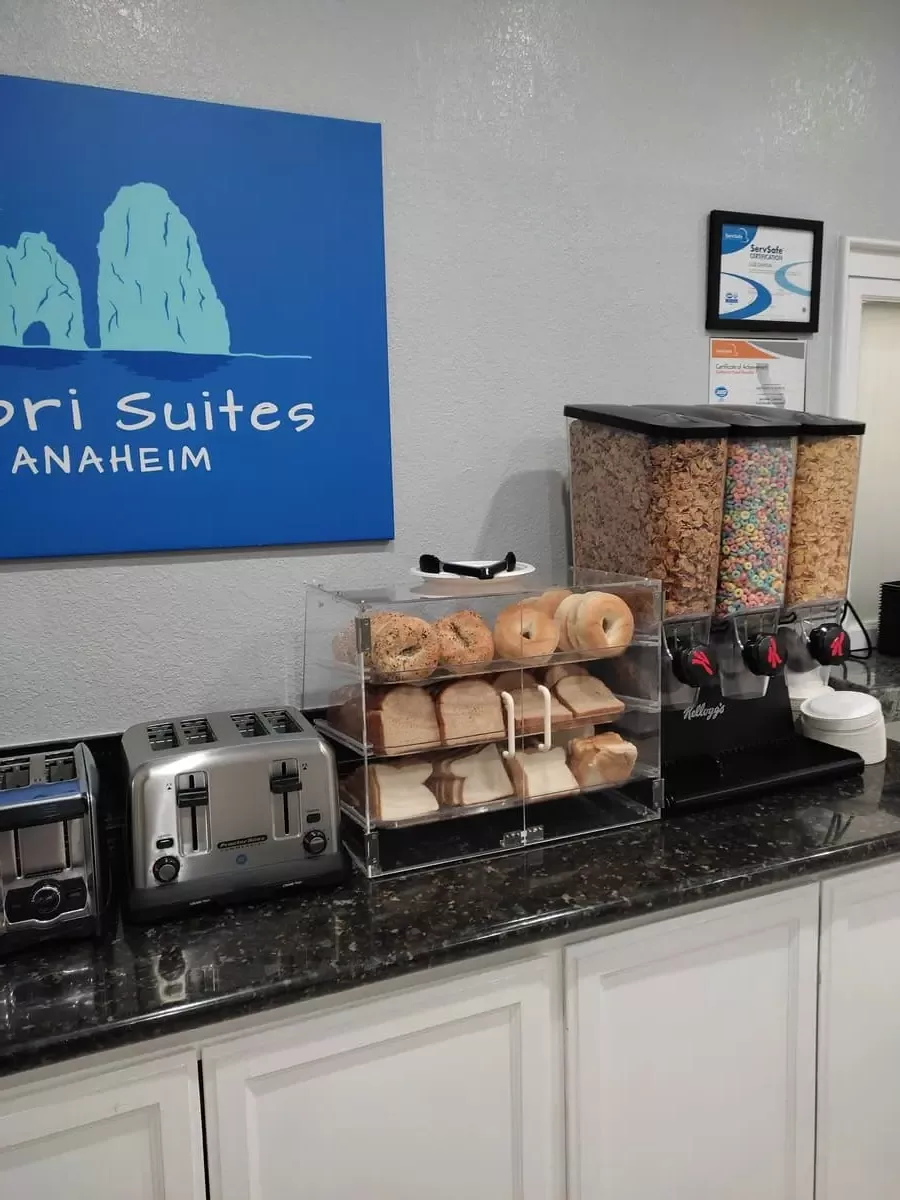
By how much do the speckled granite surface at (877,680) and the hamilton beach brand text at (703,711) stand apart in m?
0.52

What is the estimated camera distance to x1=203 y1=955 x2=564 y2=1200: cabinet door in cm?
105

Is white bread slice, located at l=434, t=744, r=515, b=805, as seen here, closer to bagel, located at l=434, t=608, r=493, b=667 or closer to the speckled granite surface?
bagel, located at l=434, t=608, r=493, b=667

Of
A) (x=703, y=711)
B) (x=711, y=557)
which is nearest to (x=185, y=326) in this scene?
(x=711, y=557)

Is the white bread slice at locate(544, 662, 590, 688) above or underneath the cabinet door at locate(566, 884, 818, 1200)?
above

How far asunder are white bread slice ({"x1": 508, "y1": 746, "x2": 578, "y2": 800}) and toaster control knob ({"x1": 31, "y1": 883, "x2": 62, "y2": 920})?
65 centimetres

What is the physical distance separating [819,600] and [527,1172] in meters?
1.03

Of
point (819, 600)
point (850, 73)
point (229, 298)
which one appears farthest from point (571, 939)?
point (850, 73)

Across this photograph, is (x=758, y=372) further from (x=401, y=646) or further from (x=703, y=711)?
(x=401, y=646)

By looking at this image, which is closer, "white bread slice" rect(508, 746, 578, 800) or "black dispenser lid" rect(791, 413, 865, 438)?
"white bread slice" rect(508, 746, 578, 800)

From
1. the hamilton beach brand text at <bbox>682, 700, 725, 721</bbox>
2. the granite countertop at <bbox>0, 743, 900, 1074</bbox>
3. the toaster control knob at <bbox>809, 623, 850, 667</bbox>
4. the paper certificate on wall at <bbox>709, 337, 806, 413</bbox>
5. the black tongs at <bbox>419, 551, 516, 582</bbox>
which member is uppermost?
the paper certificate on wall at <bbox>709, 337, 806, 413</bbox>

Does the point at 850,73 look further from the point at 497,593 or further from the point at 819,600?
the point at 497,593

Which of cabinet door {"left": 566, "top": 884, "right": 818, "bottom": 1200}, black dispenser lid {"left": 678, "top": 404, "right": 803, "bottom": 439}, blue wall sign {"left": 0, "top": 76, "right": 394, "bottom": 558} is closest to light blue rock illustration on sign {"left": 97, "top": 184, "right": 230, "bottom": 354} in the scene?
blue wall sign {"left": 0, "top": 76, "right": 394, "bottom": 558}

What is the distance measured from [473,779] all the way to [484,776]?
2cm

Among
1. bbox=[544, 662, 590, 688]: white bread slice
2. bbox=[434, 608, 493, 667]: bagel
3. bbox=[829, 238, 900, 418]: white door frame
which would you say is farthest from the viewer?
bbox=[829, 238, 900, 418]: white door frame
